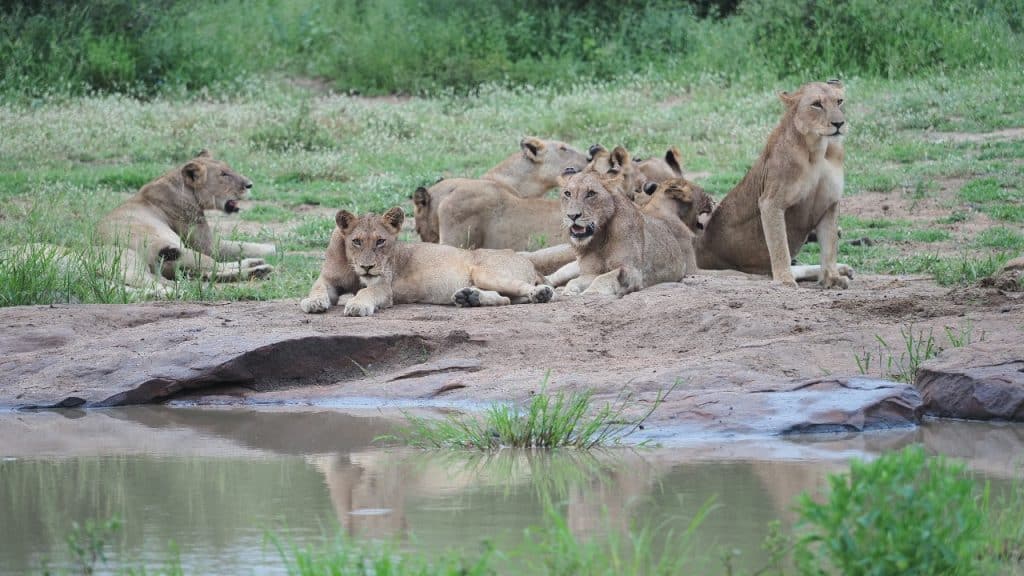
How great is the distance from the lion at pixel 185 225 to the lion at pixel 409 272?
1882 mm

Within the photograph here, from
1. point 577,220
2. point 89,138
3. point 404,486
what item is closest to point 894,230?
point 577,220

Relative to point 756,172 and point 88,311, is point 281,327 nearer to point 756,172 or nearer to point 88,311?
point 88,311

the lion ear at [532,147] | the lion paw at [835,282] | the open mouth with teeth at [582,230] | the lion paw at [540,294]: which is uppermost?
the lion ear at [532,147]

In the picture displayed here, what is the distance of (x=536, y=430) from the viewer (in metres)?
6.95

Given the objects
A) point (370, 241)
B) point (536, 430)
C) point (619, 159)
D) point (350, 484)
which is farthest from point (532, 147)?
point (350, 484)

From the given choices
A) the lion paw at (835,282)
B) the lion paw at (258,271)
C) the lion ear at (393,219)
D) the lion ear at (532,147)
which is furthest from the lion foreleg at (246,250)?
the lion paw at (835,282)

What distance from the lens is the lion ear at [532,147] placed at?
14500 millimetres

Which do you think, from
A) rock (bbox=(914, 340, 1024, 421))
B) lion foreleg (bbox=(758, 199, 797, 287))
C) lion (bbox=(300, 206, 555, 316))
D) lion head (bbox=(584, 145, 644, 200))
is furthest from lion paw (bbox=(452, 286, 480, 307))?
rock (bbox=(914, 340, 1024, 421))

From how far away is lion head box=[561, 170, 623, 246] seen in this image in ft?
35.7

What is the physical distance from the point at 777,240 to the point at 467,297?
230cm

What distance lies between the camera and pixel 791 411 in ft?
23.7

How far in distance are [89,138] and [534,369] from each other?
11.3 meters

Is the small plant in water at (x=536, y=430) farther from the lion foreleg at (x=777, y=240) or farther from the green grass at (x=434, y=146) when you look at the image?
the green grass at (x=434, y=146)

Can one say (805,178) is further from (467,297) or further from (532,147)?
(532,147)
